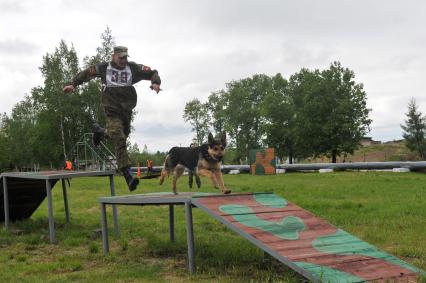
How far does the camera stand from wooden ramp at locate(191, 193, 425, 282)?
444cm

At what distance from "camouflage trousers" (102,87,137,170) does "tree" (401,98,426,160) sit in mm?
53272

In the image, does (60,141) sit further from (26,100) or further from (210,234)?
(210,234)

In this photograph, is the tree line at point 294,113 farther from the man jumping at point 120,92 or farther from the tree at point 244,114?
the man jumping at point 120,92

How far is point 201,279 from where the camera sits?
5188mm

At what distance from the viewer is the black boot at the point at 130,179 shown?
22.7 feet

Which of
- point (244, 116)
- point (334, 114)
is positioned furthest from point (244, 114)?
point (334, 114)

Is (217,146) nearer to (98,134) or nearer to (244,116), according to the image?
(98,134)

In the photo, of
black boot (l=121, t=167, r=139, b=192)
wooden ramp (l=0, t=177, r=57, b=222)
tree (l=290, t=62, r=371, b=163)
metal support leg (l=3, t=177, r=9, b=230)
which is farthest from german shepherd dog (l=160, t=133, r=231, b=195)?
tree (l=290, t=62, r=371, b=163)

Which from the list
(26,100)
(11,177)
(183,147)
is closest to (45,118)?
(26,100)

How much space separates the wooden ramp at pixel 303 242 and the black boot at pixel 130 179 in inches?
63.5

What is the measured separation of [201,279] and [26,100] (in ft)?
208

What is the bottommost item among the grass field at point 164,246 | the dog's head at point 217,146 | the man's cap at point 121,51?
the grass field at point 164,246

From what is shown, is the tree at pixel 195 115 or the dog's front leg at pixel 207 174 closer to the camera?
the dog's front leg at pixel 207 174

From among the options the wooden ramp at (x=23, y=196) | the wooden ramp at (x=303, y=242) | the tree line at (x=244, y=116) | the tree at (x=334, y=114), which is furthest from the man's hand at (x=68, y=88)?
the tree at (x=334, y=114)
